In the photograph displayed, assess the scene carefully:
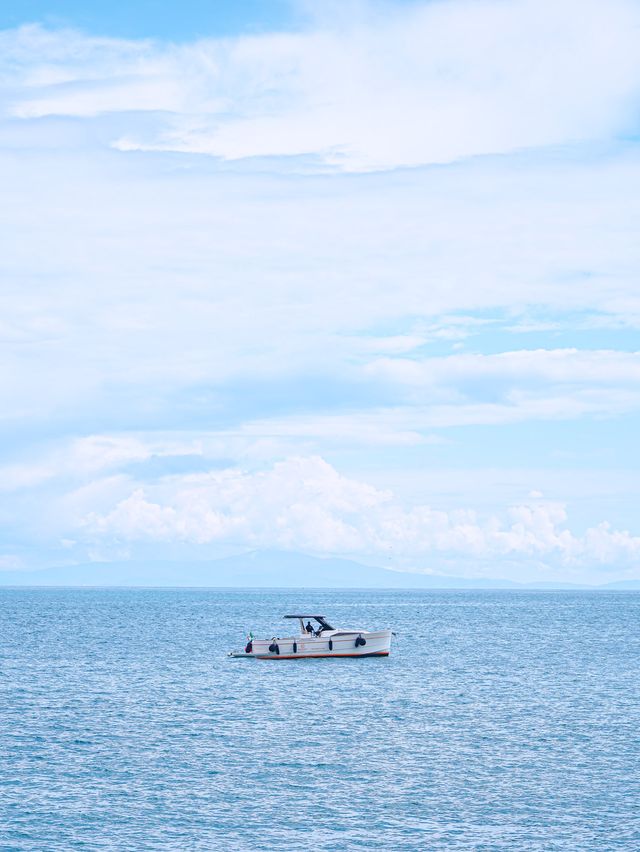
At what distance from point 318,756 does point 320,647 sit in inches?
2095

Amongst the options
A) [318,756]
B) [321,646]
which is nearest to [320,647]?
[321,646]

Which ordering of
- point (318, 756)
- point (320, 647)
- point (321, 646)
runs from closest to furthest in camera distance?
point (318, 756) < point (321, 646) < point (320, 647)

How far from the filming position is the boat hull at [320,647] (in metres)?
110

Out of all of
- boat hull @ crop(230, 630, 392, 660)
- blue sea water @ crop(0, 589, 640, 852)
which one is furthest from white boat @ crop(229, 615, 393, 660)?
blue sea water @ crop(0, 589, 640, 852)

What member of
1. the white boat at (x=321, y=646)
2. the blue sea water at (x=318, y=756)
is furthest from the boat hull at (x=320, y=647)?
the blue sea water at (x=318, y=756)

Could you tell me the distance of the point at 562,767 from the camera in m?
54.9

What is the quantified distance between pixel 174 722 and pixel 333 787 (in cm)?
2071

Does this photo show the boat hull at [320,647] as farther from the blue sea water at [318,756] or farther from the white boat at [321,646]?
the blue sea water at [318,756]

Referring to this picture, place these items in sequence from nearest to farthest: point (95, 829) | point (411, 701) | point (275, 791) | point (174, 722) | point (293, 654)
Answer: point (95, 829) → point (275, 791) → point (174, 722) → point (411, 701) → point (293, 654)

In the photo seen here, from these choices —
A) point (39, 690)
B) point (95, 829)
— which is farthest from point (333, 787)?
point (39, 690)

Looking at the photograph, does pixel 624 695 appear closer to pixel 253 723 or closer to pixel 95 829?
pixel 253 723

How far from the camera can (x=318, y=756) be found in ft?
189

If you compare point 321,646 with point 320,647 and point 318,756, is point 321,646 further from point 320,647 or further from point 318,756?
point 318,756

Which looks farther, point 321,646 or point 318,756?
point 321,646
